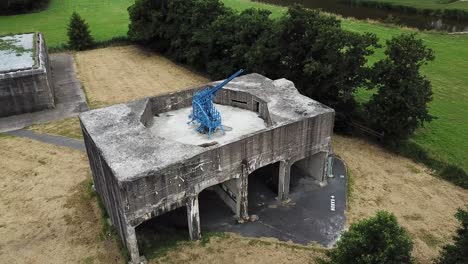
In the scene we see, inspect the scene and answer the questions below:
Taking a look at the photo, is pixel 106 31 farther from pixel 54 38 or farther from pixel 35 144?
pixel 35 144

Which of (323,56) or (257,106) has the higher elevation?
(323,56)

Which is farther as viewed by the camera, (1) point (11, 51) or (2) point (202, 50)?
(2) point (202, 50)

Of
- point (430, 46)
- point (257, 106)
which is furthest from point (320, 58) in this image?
point (430, 46)

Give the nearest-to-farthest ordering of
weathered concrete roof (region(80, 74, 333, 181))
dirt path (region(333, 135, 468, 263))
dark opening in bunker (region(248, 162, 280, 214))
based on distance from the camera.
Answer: weathered concrete roof (region(80, 74, 333, 181))
dirt path (region(333, 135, 468, 263))
dark opening in bunker (region(248, 162, 280, 214))

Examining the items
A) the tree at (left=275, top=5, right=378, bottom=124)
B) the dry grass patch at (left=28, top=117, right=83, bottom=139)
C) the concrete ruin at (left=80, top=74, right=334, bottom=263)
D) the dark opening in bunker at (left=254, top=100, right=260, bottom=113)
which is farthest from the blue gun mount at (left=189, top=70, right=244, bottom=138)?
the dry grass patch at (left=28, top=117, right=83, bottom=139)

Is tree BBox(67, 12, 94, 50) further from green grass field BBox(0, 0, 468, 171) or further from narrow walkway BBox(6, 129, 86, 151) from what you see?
narrow walkway BBox(6, 129, 86, 151)

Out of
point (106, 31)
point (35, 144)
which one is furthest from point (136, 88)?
point (106, 31)

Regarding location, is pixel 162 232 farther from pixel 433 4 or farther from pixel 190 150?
pixel 433 4
